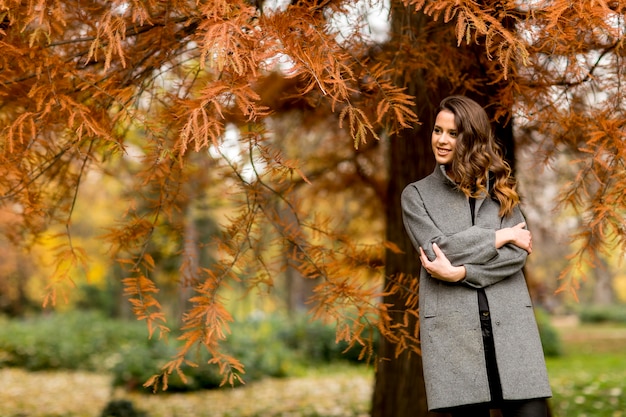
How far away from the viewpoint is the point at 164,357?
Answer: 9148mm

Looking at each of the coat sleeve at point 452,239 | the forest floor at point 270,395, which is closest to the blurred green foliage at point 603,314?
the forest floor at point 270,395

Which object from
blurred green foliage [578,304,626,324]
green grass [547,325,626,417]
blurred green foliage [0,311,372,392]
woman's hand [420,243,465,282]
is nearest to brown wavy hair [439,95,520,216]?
woman's hand [420,243,465,282]

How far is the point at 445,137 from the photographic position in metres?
2.54

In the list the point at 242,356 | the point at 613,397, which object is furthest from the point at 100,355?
the point at 613,397

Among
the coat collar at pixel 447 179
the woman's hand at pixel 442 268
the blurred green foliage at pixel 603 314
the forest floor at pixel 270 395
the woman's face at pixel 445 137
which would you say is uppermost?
the blurred green foliage at pixel 603 314

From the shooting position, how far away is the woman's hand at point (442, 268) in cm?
237

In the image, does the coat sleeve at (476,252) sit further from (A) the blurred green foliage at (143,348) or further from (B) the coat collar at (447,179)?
(A) the blurred green foliage at (143,348)

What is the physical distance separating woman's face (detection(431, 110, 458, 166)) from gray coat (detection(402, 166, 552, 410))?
21cm

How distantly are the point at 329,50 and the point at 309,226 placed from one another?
46.9 inches

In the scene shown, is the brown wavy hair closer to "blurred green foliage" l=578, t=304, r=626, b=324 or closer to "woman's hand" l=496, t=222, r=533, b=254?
"woman's hand" l=496, t=222, r=533, b=254

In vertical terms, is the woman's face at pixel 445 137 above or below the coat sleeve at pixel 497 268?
above

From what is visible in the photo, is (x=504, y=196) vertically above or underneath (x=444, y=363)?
above

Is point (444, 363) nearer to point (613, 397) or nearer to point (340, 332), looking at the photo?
point (340, 332)

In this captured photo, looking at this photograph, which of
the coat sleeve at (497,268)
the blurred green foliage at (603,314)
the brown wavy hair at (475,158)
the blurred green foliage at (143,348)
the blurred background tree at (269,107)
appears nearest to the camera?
the blurred background tree at (269,107)
